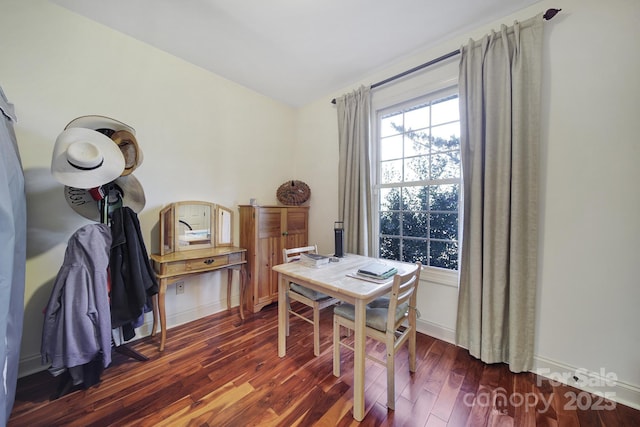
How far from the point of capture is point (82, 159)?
4.48 feet

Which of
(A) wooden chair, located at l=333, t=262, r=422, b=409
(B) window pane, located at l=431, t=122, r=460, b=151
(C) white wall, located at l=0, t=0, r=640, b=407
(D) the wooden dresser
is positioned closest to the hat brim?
(C) white wall, located at l=0, t=0, r=640, b=407

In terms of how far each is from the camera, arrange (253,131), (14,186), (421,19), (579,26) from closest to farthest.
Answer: (14,186) < (579,26) < (421,19) < (253,131)

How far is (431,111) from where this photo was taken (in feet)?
7.32

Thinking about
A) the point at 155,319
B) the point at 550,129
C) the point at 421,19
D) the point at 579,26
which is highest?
the point at 421,19

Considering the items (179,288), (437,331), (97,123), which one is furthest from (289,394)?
(97,123)

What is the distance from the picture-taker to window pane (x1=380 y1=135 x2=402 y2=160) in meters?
2.46

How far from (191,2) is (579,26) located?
273 centimetres

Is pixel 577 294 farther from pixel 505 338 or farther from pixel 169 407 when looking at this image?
pixel 169 407

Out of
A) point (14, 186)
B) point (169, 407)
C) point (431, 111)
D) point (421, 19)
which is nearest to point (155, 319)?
point (169, 407)

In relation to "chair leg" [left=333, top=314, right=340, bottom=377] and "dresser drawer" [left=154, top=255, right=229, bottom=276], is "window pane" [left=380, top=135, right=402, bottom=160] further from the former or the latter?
"dresser drawer" [left=154, top=255, right=229, bottom=276]

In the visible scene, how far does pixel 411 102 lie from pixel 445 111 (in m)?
0.36

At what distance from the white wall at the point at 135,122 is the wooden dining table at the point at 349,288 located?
124 centimetres

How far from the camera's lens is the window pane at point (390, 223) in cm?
248

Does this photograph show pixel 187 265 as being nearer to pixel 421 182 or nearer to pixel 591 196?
pixel 421 182
